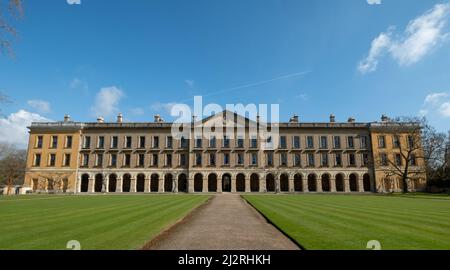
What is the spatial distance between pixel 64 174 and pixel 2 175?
1280 cm

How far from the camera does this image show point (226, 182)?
54.4 metres

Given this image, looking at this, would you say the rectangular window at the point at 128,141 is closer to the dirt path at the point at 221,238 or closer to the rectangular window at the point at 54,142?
the rectangular window at the point at 54,142

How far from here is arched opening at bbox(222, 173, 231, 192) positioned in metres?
53.6

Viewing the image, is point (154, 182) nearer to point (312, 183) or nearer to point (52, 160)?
point (52, 160)

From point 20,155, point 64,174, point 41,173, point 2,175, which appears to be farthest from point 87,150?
point 20,155

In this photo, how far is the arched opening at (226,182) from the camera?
53.6m

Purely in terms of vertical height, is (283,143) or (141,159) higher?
(283,143)

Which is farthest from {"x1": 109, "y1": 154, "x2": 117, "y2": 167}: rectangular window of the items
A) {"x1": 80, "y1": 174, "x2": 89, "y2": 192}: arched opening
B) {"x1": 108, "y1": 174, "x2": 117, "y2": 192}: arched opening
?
{"x1": 80, "y1": 174, "x2": 89, "y2": 192}: arched opening

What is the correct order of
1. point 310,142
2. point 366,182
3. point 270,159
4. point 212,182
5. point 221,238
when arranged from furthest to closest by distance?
point 212,182
point 310,142
point 366,182
point 270,159
point 221,238

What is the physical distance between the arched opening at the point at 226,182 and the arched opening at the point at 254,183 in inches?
158

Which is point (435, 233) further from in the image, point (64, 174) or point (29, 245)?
point (64, 174)

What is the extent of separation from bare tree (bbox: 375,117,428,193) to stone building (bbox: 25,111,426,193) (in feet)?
3.35

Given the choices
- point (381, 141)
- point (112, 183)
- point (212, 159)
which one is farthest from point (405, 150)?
point (112, 183)

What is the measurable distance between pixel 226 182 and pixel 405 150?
2987 cm
